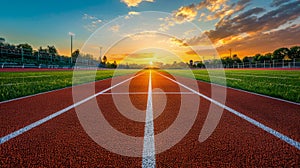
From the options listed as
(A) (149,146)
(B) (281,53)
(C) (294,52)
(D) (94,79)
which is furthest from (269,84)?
(B) (281,53)

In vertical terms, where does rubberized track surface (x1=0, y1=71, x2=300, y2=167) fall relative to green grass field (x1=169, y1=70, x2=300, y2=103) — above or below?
below

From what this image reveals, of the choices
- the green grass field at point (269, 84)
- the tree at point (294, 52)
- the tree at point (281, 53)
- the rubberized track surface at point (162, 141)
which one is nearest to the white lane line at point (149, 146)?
the rubberized track surface at point (162, 141)

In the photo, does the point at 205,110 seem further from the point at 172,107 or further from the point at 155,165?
the point at 155,165

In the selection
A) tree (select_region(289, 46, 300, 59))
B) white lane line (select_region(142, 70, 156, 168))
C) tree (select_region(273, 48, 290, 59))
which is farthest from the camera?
tree (select_region(273, 48, 290, 59))

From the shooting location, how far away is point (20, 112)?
4.68 m

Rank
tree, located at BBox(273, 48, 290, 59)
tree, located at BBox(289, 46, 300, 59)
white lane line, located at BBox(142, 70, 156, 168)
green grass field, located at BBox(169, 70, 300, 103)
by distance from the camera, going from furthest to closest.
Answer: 1. tree, located at BBox(273, 48, 290, 59)
2. tree, located at BBox(289, 46, 300, 59)
3. green grass field, located at BBox(169, 70, 300, 103)
4. white lane line, located at BBox(142, 70, 156, 168)

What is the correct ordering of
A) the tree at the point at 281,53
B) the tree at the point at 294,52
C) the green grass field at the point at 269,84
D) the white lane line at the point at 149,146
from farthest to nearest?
the tree at the point at 281,53 < the tree at the point at 294,52 < the green grass field at the point at 269,84 < the white lane line at the point at 149,146

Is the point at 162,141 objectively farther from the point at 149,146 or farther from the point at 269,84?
the point at 269,84

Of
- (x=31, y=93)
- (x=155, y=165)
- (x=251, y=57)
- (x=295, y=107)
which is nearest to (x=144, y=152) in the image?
(x=155, y=165)

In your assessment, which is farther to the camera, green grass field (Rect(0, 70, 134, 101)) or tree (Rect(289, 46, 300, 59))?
tree (Rect(289, 46, 300, 59))

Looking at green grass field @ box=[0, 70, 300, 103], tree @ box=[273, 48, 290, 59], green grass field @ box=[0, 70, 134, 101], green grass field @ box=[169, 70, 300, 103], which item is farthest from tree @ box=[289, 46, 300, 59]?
green grass field @ box=[0, 70, 134, 101]

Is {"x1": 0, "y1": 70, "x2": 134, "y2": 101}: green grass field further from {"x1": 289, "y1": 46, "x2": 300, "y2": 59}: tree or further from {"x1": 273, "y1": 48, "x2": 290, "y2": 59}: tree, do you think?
{"x1": 289, "y1": 46, "x2": 300, "y2": 59}: tree

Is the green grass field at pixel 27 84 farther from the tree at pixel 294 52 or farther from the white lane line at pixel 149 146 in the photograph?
the tree at pixel 294 52

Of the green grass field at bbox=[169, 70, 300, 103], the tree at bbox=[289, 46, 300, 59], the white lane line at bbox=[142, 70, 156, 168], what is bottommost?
the white lane line at bbox=[142, 70, 156, 168]
